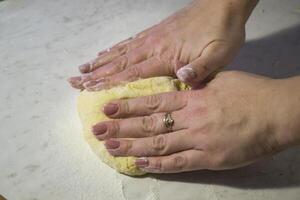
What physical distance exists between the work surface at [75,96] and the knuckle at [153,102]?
180mm

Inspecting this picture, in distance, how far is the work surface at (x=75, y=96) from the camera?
0.90m

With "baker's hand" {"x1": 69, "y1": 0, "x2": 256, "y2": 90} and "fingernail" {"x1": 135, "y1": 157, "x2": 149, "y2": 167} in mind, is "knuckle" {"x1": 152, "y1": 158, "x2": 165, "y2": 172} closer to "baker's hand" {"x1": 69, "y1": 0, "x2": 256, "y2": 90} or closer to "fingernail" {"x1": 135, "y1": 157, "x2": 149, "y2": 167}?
"fingernail" {"x1": 135, "y1": 157, "x2": 149, "y2": 167}

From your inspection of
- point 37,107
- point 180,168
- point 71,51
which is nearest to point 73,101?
point 37,107

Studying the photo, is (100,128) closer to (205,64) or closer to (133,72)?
(133,72)

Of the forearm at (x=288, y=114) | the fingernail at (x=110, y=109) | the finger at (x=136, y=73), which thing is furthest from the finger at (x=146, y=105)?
the forearm at (x=288, y=114)

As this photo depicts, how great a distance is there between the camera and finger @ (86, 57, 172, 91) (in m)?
1.00

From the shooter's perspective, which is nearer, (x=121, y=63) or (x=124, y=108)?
(x=124, y=108)

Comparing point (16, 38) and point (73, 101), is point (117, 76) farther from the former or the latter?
point (16, 38)

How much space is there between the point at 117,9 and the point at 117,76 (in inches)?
23.3

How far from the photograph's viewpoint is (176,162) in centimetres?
86

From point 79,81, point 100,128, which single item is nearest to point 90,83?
point 79,81

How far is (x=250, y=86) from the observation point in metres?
0.87

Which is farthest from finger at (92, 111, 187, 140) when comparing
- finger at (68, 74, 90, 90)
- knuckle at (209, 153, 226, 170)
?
finger at (68, 74, 90, 90)

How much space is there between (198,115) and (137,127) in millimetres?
151
